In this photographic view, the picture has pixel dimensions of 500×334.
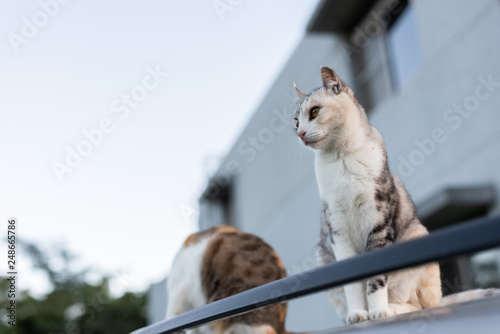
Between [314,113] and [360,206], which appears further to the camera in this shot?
[314,113]

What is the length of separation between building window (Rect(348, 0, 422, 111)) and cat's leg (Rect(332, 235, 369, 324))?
4.93 meters

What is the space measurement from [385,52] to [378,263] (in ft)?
19.8

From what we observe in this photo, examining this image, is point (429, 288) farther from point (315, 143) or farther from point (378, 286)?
point (315, 143)

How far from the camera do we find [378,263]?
0.86 metres

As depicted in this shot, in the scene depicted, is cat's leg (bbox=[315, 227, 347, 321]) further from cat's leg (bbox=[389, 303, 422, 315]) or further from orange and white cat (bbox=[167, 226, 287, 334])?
orange and white cat (bbox=[167, 226, 287, 334])

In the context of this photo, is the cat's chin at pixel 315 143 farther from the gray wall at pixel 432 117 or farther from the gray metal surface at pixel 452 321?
the gray wall at pixel 432 117

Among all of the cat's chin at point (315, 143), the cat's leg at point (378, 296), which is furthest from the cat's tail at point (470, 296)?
the cat's chin at point (315, 143)

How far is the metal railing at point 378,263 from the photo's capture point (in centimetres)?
75

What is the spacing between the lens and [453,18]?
5.50 m

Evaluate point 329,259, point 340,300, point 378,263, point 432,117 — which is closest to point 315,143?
point 329,259

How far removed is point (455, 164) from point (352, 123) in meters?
4.20

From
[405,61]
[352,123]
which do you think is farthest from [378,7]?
[352,123]

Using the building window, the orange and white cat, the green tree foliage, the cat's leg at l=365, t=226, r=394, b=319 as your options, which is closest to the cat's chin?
the cat's leg at l=365, t=226, r=394, b=319

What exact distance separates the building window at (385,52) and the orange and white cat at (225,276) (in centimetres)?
428
